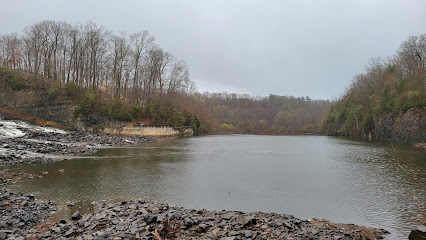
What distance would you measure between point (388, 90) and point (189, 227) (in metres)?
69.1

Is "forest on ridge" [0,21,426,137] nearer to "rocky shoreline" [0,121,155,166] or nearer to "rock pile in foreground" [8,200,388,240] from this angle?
"rocky shoreline" [0,121,155,166]

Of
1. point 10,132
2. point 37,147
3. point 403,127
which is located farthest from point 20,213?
point 403,127

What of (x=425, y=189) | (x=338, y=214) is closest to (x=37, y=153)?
(x=338, y=214)

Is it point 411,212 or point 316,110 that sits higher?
point 316,110

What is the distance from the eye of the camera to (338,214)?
12.0 m

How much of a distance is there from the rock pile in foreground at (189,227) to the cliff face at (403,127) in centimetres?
5241

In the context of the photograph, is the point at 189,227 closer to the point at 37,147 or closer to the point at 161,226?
the point at 161,226

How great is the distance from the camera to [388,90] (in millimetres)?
63812

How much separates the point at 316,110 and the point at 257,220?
4807 inches

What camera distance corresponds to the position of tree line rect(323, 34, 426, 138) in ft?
185

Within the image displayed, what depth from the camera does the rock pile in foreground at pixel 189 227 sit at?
855cm

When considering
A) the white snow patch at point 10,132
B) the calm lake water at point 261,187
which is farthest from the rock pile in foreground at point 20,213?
the white snow patch at point 10,132

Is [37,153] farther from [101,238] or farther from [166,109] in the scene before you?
[166,109]

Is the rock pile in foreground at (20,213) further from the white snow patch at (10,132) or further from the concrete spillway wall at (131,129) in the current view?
the concrete spillway wall at (131,129)
